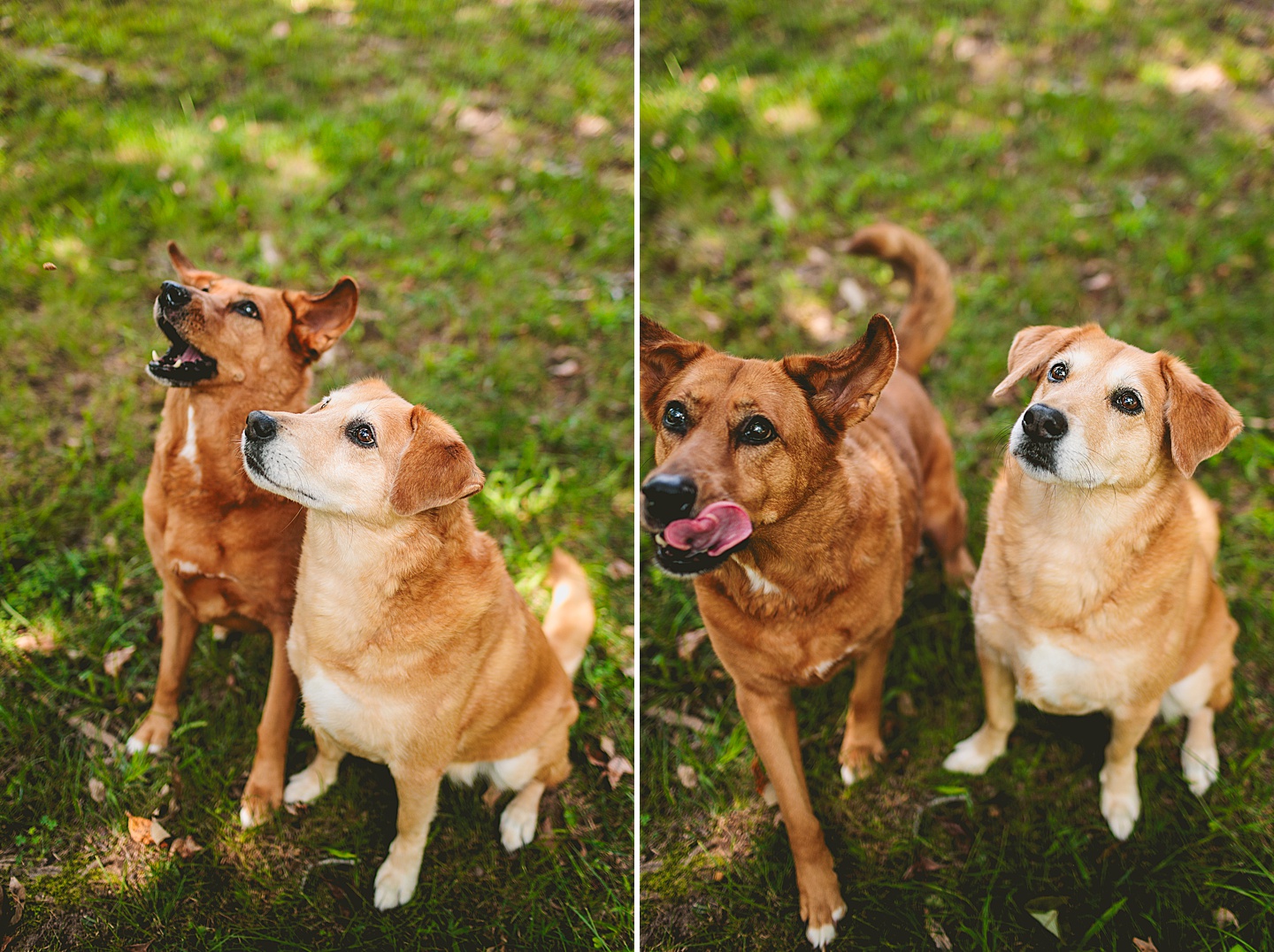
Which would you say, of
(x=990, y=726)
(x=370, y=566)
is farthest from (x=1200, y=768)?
(x=370, y=566)

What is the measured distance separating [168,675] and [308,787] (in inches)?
30.2

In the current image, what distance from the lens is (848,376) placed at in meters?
2.83

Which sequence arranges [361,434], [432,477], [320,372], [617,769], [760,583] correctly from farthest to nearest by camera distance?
1. [320,372]
2. [617,769]
3. [760,583]
4. [361,434]
5. [432,477]

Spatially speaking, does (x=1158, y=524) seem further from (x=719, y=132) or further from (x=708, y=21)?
(x=708, y=21)

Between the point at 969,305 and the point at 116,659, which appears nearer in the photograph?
the point at 116,659

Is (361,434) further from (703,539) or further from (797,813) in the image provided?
(797,813)

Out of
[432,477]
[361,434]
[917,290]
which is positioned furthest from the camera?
[917,290]

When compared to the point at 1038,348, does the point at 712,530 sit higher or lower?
lower

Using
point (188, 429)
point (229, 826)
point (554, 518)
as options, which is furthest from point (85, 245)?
point (229, 826)

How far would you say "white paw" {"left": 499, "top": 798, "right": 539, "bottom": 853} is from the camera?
3600 mm

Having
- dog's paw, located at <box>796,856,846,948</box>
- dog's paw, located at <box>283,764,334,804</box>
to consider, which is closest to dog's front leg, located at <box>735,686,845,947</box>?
dog's paw, located at <box>796,856,846,948</box>

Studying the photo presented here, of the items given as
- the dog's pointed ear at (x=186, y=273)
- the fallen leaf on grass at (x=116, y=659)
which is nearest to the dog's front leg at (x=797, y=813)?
the dog's pointed ear at (x=186, y=273)

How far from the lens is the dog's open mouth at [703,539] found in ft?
8.61

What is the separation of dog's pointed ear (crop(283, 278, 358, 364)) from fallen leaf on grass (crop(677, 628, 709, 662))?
2.17 m
